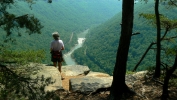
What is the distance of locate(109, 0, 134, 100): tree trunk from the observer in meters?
5.19

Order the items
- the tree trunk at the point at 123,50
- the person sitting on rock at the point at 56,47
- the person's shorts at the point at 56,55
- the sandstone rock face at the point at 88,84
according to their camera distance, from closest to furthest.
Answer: the tree trunk at the point at 123,50, the sandstone rock face at the point at 88,84, the person sitting on rock at the point at 56,47, the person's shorts at the point at 56,55

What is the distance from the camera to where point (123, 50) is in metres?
5.41

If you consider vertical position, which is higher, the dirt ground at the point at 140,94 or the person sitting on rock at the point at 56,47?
the person sitting on rock at the point at 56,47

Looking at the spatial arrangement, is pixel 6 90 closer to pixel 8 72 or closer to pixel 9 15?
pixel 8 72

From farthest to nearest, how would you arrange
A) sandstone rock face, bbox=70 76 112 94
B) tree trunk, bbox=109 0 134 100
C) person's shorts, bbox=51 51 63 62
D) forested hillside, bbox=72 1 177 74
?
forested hillside, bbox=72 1 177 74 → person's shorts, bbox=51 51 63 62 → sandstone rock face, bbox=70 76 112 94 → tree trunk, bbox=109 0 134 100

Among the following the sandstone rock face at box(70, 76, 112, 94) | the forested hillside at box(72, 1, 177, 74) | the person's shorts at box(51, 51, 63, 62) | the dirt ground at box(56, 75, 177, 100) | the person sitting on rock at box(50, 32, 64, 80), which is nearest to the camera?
the dirt ground at box(56, 75, 177, 100)

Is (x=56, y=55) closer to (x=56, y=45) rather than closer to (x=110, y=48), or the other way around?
(x=56, y=45)

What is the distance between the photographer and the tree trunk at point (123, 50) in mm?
5188

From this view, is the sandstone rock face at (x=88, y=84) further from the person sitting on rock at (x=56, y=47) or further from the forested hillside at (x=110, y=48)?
the forested hillside at (x=110, y=48)

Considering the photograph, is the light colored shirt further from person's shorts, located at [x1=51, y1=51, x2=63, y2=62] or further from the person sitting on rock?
person's shorts, located at [x1=51, y1=51, x2=63, y2=62]

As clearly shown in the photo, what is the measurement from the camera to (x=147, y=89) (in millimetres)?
6371

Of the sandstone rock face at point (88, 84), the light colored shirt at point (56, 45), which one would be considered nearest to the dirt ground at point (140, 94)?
the sandstone rock face at point (88, 84)

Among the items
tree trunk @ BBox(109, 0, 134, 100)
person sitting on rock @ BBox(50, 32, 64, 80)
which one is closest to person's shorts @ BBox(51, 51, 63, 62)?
person sitting on rock @ BBox(50, 32, 64, 80)

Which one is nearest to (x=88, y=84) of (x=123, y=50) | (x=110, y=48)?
(x=123, y=50)
